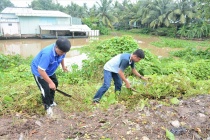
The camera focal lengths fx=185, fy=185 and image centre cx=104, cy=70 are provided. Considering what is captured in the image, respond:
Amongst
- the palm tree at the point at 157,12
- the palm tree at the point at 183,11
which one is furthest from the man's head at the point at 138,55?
the palm tree at the point at 157,12

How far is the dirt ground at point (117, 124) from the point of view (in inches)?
86.1

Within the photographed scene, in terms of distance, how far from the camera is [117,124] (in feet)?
7.74

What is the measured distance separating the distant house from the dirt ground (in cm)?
2024

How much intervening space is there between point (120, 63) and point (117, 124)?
1.34 m

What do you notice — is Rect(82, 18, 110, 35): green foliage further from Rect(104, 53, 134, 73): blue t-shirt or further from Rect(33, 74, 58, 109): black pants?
Rect(33, 74, 58, 109): black pants

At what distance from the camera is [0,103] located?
2.96 m

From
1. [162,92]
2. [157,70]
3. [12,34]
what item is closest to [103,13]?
[12,34]

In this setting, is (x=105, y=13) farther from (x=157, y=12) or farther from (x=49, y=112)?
(x=49, y=112)

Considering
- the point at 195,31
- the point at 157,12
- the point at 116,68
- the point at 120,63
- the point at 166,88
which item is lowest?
the point at 166,88

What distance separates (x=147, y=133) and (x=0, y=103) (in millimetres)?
2314

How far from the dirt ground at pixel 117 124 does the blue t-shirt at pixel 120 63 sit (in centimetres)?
89

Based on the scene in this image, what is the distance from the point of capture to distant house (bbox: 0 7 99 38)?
21047mm

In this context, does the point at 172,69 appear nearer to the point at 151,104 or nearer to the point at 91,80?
the point at 91,80

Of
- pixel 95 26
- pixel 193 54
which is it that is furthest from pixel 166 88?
pixel 95 26
